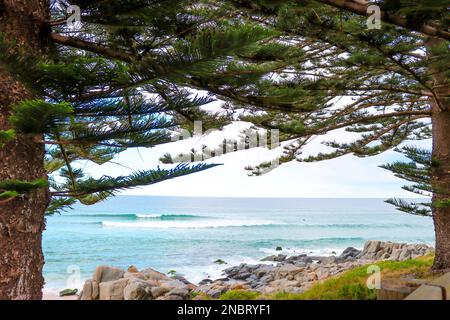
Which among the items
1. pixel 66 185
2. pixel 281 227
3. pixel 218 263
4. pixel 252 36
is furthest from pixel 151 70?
pixel 281 227

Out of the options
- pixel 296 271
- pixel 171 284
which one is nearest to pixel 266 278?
pixel 296 271

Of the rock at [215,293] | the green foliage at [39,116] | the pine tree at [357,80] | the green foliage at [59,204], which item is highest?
the pine tree at [357,80]

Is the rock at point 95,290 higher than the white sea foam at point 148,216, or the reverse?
the white sea foam at point 148,216

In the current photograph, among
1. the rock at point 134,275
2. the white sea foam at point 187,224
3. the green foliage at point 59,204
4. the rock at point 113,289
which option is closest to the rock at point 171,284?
the rock at point 134,275

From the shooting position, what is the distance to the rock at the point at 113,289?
18.7 ft

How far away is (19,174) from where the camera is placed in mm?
1608

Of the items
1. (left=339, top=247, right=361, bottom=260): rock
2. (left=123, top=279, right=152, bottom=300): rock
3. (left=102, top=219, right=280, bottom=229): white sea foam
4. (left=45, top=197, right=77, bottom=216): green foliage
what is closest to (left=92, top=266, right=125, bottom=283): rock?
(left=123, top=279, right=152, bottom=300): rock

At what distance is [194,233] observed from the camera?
16.2 metres

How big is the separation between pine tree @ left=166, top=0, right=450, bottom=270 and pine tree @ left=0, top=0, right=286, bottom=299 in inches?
16.5

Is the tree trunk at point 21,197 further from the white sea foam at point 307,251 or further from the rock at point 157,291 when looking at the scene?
the white sea foam at point 307,251

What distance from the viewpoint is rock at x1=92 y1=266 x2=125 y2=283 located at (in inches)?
251

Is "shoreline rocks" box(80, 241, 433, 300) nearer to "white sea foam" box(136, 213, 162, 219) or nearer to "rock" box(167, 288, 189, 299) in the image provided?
"rock" box(167, 288, 189, 299)

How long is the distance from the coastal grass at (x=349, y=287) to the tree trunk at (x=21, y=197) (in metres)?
2.98

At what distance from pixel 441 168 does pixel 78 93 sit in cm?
423
